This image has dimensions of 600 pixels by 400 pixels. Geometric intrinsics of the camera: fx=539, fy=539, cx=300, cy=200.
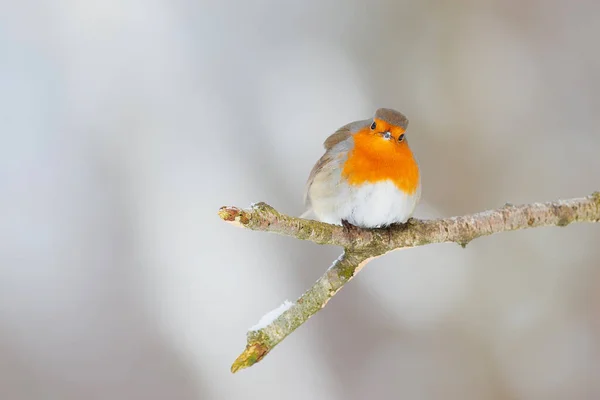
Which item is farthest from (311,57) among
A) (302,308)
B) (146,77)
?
(302,308)

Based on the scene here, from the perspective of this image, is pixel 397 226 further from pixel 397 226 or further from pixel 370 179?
pixel 370 179

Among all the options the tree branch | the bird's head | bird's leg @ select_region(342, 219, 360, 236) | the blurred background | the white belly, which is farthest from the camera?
the blurred background

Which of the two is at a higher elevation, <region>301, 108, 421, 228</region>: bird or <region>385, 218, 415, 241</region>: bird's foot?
<region>301, 108, 421, 228</region>: bird

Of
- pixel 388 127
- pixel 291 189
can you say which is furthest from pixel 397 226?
pixel 291 189

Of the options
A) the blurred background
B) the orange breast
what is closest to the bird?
the orange breast

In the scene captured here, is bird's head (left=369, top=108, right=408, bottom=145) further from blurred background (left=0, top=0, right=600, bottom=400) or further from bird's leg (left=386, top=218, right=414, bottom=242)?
blurred background (left=0, top=0, right=600, bottom=400)

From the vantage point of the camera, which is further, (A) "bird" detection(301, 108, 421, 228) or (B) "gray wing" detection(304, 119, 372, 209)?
(B) "gray wing" detection(304, 119, 372, 209)

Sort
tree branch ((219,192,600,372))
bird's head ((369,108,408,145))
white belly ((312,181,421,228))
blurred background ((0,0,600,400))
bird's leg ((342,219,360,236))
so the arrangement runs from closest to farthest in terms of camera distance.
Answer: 1. tree branch ((219,192,600,372))
2. bird's leg ((342,219,360,236))
3. white belly ((312,181,421,228))
4. bird's head ((369,108,408,145))
5. blurred background ((0,0,600,400))

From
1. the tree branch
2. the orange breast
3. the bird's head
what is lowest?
the tree branch
